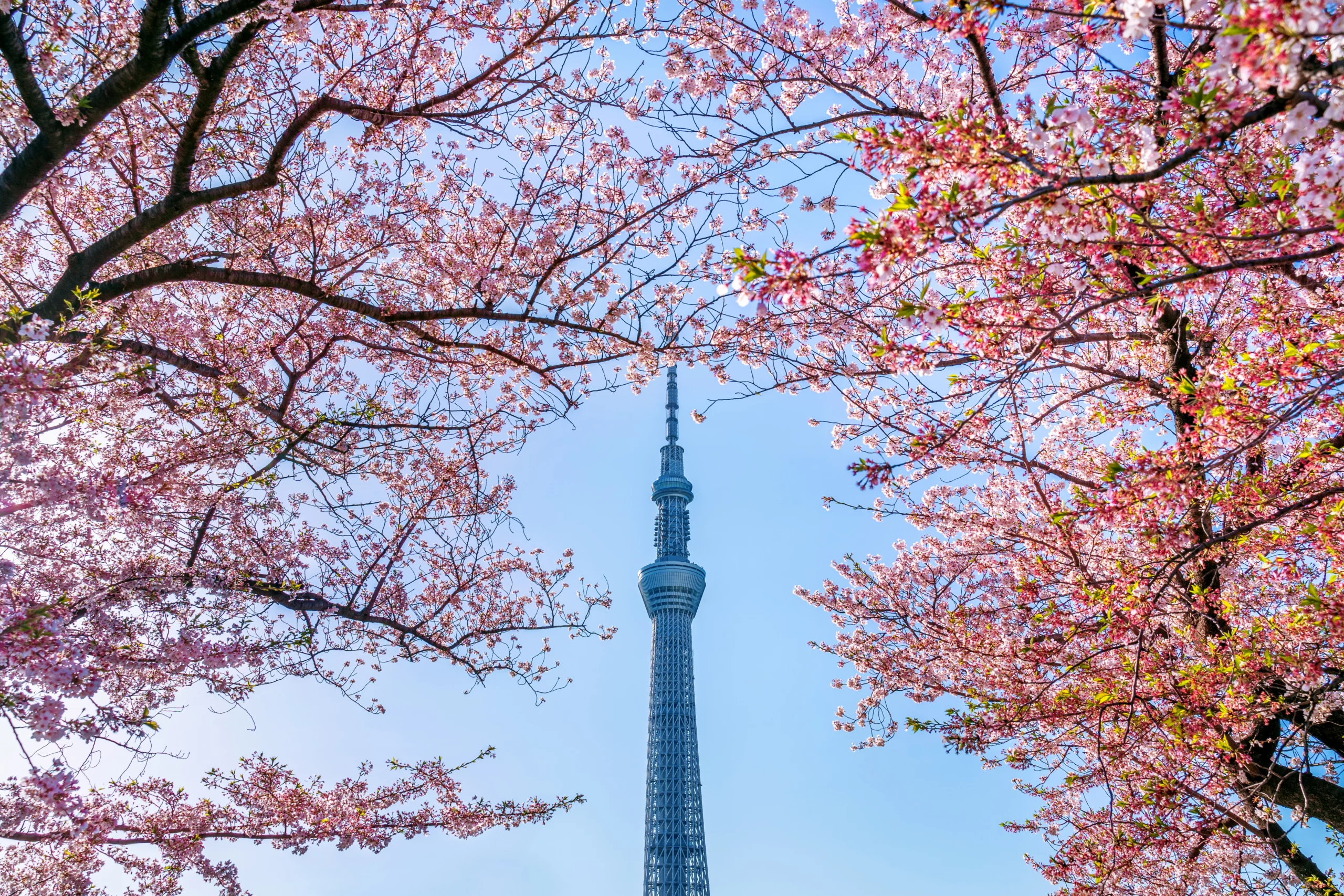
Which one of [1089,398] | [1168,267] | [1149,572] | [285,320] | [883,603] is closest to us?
[1168,267]

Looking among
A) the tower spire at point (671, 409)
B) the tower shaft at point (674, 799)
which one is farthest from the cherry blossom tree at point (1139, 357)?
the tower spire at point (671, 409)

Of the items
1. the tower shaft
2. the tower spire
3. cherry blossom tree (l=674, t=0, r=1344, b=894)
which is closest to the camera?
cherry blossom tree (l=674, t=0, r=1344, b=894)

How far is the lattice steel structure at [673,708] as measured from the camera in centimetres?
4209

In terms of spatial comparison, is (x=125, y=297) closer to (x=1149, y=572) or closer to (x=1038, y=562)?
(x=1038, y=562)

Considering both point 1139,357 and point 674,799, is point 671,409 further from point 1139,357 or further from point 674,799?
point 1139,357

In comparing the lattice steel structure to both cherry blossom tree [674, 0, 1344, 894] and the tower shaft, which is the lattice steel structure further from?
cherry blossom tree [674, 0, 1344, 894]

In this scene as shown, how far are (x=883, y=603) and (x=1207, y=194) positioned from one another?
21.3 ft

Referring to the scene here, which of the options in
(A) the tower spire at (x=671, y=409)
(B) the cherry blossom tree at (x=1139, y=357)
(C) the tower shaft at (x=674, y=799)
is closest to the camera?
(B) the cherry blossom tree at (x=1139, y=357)

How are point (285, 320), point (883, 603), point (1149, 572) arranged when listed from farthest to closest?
point (883, 603)
point (285, 320)
point (1149, 572)

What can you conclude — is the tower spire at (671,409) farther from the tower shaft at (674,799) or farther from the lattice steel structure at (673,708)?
the tower shaft at (674,799)

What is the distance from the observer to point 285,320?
659cm

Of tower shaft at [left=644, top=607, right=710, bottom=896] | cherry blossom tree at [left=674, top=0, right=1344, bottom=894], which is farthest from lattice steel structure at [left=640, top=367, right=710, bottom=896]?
cherry blossom tree at [left=674, top=0, right=1344, bottom=894]

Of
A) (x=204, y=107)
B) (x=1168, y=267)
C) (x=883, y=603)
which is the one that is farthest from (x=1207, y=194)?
(x=883, y=603)

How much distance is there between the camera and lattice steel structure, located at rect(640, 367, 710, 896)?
42.1m
